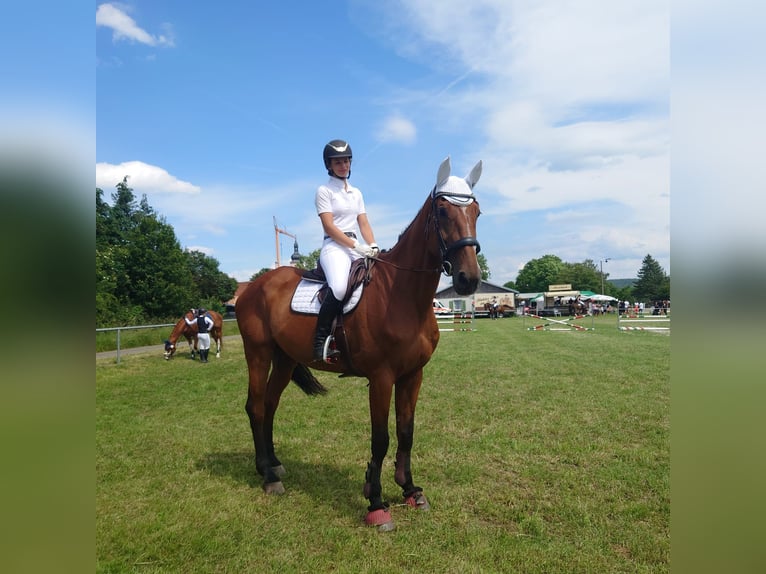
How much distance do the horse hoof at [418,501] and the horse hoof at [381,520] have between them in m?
0.36

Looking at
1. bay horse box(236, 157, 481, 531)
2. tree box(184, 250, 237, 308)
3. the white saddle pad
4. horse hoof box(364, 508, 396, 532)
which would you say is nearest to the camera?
bay horse box(236, 157, 481, 531)

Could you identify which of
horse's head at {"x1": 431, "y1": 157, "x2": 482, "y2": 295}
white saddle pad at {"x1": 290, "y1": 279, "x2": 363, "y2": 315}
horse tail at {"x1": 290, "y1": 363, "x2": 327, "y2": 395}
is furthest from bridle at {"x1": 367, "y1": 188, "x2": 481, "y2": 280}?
horse tail at {"x1": 290, "y1": 363, "x2": 327, "y2": 395}

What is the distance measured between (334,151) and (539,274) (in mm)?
107475

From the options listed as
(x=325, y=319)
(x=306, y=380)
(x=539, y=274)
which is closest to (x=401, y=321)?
(x=325, y=319)

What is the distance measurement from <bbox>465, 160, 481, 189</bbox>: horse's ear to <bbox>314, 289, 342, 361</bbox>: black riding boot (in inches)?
66.3

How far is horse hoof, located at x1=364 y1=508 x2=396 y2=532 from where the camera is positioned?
3803 millimetres

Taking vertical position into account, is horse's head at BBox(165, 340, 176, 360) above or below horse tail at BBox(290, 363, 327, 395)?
below

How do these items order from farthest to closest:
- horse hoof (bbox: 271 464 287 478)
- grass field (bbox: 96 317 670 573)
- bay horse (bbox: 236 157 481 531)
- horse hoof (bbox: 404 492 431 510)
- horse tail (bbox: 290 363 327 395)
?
horse tail (bbox: 290 363 327 395), horse hoof (bbox: 271 464 287 478), horse hoof (bbox: 404 492 431 510), bay horse (bbox: 236 157 481 531), grass field (bbox: 96 317 670 573)

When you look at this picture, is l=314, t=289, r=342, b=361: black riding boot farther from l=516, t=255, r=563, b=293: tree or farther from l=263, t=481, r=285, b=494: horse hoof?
l=516, t=255, r=563, b=293: tree

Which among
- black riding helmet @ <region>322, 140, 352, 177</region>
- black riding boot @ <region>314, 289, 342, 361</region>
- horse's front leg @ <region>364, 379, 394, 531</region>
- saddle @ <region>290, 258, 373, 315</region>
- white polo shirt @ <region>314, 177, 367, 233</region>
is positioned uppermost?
black riding helmet @ <region>322, 140, 352, 177</region>

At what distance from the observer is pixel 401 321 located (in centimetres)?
402

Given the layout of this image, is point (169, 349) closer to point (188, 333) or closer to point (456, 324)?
point (188, 333)

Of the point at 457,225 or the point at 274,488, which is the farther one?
the point at 274,488
